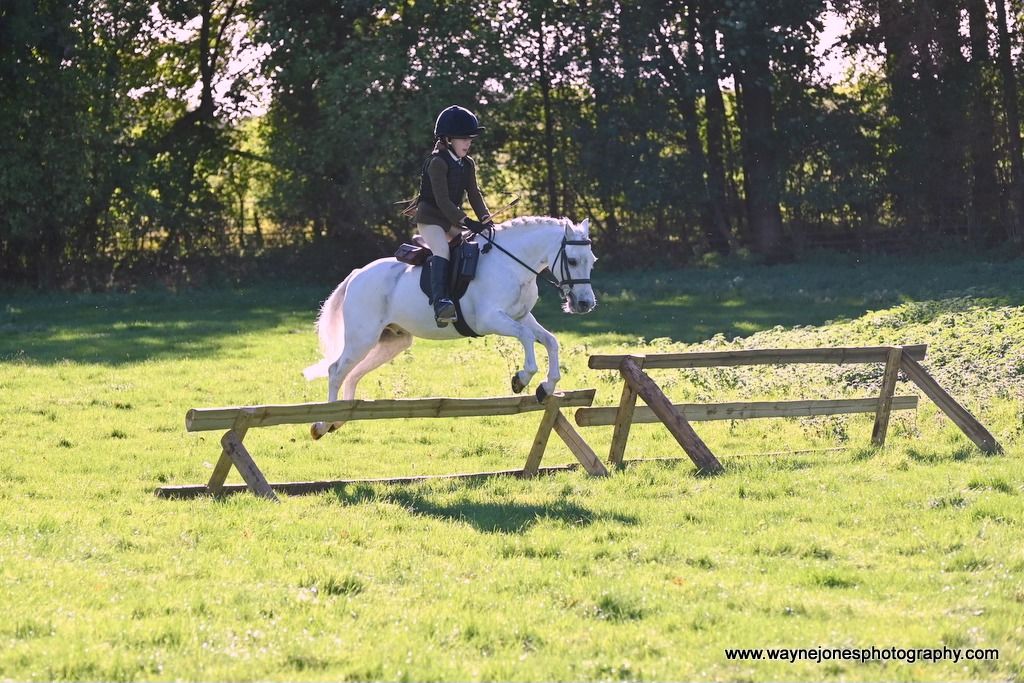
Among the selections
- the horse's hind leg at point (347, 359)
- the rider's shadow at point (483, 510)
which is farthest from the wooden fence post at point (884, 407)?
the horse's hind leg at point (347, 359)

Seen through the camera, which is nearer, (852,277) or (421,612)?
(421,612)

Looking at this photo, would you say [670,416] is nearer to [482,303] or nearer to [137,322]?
[482,303]

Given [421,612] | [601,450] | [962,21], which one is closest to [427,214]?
[601,450]

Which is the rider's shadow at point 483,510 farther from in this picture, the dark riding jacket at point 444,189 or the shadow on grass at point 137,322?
the shadow on grass at point 137,322

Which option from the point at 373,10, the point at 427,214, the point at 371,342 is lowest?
the point at 371,342

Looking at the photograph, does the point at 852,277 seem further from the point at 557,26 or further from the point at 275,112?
the point at 275,112

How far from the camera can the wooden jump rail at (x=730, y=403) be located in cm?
1246

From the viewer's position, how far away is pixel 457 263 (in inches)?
506

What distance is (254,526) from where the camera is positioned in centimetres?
1019

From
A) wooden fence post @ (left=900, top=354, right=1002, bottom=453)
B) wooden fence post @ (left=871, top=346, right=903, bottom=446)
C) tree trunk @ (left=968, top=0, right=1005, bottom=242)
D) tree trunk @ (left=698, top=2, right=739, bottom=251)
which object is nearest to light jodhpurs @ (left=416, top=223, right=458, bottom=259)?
wooden fence post @ (left=871, top=346, right=903, bottom=446)

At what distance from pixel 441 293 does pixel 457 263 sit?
1.16 ft

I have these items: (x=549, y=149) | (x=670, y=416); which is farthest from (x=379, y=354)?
(x=549, y=149)

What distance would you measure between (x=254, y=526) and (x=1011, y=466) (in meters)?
6.91

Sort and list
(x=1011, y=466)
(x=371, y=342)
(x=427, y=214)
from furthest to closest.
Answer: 1. (x=371, y=342)
2. (x=427, y=214)
3. (x=1011, y=466)
